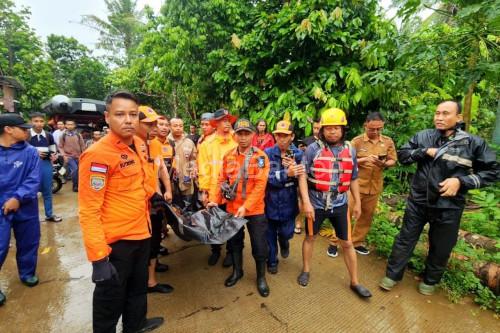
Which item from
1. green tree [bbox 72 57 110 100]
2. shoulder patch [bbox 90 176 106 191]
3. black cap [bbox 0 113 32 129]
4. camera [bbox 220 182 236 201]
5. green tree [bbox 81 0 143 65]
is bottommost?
camera [bbox 220 182 236 201]

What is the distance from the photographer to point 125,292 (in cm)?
201

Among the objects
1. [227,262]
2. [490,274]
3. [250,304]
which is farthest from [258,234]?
[490,274]

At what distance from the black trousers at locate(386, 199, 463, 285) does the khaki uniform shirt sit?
2.20ft

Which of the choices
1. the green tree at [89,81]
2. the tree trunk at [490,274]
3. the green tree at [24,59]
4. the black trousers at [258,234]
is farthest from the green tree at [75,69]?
the tree trunk at [490,274]

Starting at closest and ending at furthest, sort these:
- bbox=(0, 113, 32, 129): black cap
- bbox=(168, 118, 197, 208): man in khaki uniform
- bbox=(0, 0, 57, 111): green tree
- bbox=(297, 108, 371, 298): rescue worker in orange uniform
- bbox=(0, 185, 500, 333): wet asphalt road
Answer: bbox=(0, 185, 500, 333): wet asphalt road → bbox=(0, 113, 32, 129): black cap → bbox=(297, 108, 371, 298): rescue worker in orange uniform → bbox=(168, 118, 197, 208): man in khaki uniform → bbox=(0, 0, 57, 111): green tree

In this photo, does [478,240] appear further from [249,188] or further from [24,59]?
[24,59]

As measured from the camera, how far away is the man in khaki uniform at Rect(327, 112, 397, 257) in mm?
3385

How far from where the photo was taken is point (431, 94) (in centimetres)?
523

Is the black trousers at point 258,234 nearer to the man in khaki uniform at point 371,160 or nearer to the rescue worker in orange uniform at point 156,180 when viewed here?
the rescue worker in orange uniform at point 156,180

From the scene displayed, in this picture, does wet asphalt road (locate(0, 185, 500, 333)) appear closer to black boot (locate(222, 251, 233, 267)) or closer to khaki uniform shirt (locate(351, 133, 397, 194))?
black boot (locate(222, 251, 233, 267))

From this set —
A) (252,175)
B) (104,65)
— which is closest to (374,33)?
(252,175)

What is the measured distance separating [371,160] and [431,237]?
111cm

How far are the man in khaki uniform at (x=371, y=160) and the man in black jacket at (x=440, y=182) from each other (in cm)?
53

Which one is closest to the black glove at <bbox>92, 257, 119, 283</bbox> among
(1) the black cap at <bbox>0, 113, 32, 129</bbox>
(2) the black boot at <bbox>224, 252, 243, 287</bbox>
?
(2) the black boot at <bbox>224, 252, 243, 287</bbox>
